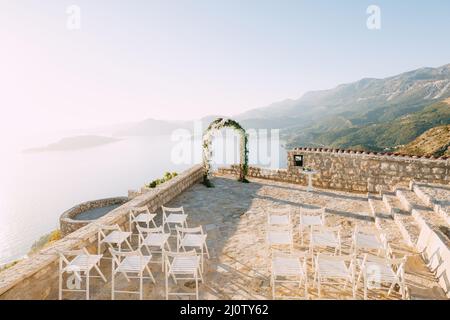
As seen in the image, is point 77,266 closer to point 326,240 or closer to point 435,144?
point 326,240

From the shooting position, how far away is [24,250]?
313ft

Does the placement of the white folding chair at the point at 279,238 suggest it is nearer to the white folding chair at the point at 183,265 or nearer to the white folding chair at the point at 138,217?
the white folding chair at the point at 183,265

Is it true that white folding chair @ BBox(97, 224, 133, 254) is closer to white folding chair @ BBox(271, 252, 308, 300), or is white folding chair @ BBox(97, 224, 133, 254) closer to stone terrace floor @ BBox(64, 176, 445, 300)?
stone terrace floor @ BBox(64, 176, 445, 300)

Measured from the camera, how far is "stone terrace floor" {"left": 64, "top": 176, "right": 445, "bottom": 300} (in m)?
4.14

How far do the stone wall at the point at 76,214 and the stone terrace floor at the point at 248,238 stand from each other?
7.41 meters

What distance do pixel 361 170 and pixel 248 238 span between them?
23.1 ft

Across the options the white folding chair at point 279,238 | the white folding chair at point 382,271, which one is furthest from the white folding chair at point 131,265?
the white folding chair at point 382,271

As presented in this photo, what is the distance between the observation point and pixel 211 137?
12.1 m

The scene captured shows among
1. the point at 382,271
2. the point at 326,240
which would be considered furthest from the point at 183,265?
the point at 382,271

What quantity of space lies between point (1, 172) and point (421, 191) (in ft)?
835

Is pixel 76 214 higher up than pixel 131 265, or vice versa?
pixel 131 265

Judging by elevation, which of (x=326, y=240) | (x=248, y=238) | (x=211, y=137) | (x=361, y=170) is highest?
(x=211, y=137)

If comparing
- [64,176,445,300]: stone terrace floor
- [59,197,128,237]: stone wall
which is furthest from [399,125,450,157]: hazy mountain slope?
[59,197,128,237]: stone wall
